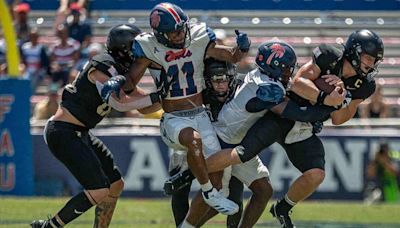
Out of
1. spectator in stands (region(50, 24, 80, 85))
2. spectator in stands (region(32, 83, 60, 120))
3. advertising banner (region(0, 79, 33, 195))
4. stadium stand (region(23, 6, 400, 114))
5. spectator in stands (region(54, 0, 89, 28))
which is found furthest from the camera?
spectator in stands (region(54, 0, 89, 28))

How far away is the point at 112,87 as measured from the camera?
328 inches

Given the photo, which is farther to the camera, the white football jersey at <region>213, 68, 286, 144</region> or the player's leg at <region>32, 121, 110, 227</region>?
the white football jersey at <region>213, 68, 286, 144</region>

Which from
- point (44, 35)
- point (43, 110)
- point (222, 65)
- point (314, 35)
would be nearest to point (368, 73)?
point (222, 65)

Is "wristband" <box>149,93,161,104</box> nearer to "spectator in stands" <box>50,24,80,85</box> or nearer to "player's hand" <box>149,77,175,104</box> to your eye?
"player's hand" <box>149,77,175,104</box>

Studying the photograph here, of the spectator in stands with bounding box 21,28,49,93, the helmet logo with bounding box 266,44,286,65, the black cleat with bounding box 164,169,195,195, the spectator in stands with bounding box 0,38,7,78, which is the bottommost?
the spectator in stands with bounding box 0,38,7,78

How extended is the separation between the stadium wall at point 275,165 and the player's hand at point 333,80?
17.2ft

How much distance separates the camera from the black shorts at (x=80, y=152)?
8.71 metres

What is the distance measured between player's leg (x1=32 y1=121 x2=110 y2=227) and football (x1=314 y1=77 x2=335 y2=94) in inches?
70.5

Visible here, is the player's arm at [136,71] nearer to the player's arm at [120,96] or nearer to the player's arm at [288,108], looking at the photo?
the player's arm at [120,96]

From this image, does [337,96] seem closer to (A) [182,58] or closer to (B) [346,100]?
(B) [346,100]

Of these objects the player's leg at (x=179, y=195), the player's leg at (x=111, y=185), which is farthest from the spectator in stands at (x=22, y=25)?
the player's leg at (x=179, y=195)

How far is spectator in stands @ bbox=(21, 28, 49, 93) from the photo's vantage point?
1614 cm

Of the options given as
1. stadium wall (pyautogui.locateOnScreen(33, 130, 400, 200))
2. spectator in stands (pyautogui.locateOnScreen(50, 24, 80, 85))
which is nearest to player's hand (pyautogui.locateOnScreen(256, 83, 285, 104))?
stadium wall (pyautogui.locateOnScreen(33, 130, 400, 200))

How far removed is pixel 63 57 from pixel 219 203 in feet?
26.3
